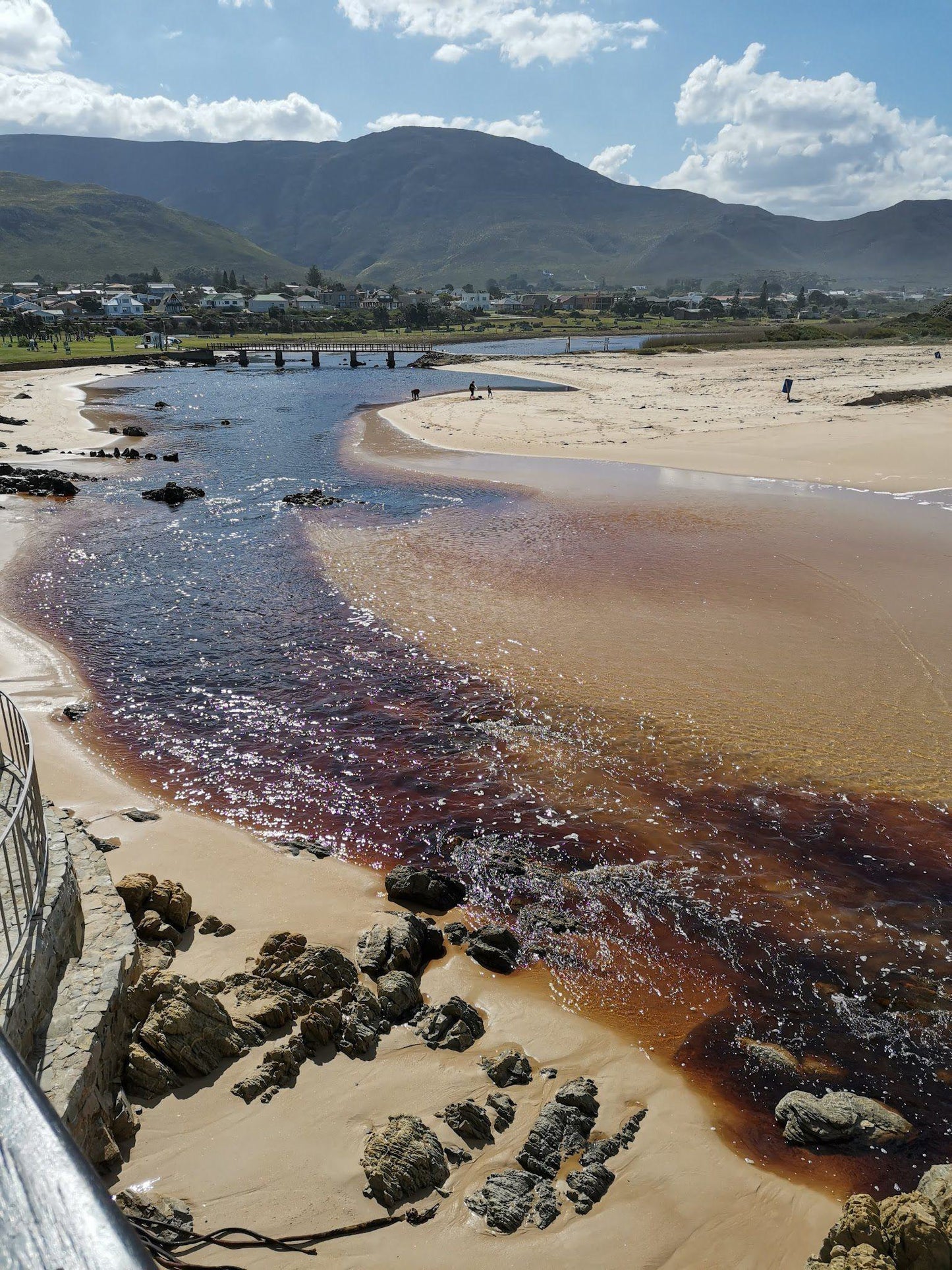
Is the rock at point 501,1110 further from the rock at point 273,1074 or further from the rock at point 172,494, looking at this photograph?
the rock at point 172,494

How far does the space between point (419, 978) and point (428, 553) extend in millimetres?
16361

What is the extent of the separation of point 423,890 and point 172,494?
25.7 m

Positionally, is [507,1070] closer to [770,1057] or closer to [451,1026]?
[451,1026]

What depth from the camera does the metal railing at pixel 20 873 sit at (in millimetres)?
6047

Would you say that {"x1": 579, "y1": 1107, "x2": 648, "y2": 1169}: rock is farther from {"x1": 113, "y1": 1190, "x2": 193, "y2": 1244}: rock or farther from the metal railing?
the metal railing

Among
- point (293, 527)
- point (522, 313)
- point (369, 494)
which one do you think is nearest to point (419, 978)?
point (293, 527)

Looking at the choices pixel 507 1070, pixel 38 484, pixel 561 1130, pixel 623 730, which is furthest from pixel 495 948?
pixel 38 484

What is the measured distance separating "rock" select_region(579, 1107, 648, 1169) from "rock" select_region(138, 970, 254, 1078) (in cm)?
305

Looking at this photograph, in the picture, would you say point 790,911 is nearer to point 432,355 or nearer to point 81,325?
point 432,355

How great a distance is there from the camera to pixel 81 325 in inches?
4424

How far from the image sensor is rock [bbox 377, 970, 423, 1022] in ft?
25.8

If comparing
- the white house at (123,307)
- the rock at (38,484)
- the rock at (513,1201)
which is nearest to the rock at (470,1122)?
the rock at (513,1201)

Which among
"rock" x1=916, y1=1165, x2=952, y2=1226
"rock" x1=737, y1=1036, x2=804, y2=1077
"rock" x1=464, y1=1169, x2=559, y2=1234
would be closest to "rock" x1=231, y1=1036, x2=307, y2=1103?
"rock" x1=464, y1=1169, x2=559, y2=1234

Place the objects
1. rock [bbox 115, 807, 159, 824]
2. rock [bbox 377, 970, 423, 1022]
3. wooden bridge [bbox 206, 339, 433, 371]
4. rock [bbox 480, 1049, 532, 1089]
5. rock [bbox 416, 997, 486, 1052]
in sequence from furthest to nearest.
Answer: wooden bridge [bbox 206, 339, 433, 371], rock [bbox 115, 807, 159, 824], rock [bbox 377, 970, 423, 1022], rock [bbox 416, 997, 486, 1052], rock [bbox 480, 1049, 532, 1089]
